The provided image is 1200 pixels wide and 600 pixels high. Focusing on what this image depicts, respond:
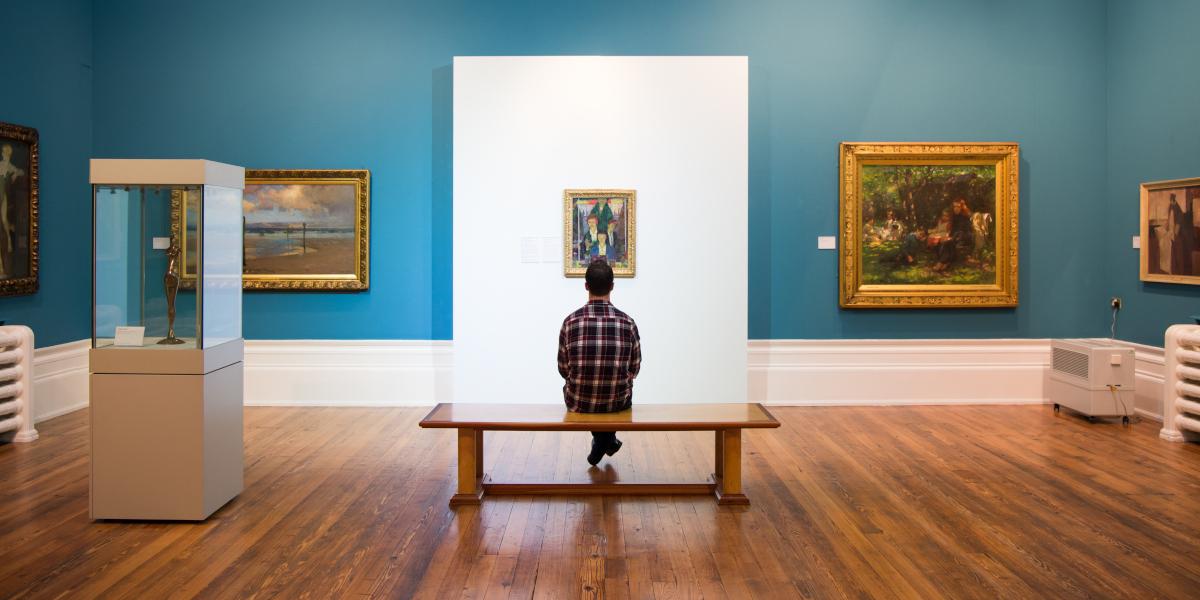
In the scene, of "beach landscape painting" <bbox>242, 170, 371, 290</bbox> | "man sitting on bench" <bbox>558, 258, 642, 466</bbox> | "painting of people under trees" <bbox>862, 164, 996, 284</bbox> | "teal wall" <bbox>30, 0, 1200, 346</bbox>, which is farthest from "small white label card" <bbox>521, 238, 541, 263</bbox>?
"painting of people under trees" <bbox>862, 164, 996, 284</bbox>

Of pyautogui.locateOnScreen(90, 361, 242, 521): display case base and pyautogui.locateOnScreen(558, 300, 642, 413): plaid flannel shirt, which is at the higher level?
pyautogui.locateOnScreen(558, 300, 642, 413): plaid flannel shirt

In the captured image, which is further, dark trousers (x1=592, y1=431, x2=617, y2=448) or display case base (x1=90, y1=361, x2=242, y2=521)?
dark trousers (x1=592, y1=431, x2=617, y2=448)

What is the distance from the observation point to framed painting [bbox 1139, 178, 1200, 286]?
372 inches

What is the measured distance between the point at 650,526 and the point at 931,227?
654cm

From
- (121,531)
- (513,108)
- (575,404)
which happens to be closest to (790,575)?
(575,404)

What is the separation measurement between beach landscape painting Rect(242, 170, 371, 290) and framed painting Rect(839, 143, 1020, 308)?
5.88 metres

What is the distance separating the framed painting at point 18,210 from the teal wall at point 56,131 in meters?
0.17

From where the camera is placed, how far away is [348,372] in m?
11.0

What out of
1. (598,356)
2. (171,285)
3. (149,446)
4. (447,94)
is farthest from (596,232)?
(149,446)

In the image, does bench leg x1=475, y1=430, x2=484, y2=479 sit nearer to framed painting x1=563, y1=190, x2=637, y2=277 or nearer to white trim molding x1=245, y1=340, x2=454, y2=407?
framed painting x1=563, y1=190, x2=637, y2=277

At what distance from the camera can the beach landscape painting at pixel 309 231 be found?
10875 mm

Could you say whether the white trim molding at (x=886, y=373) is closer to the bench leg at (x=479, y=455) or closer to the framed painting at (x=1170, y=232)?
the framed painting at (x=1170, y=232)

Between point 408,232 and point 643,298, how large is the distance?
2994 millimetres

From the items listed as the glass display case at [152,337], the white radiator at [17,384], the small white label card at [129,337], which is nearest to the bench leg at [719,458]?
the glass display case at [152,337]
